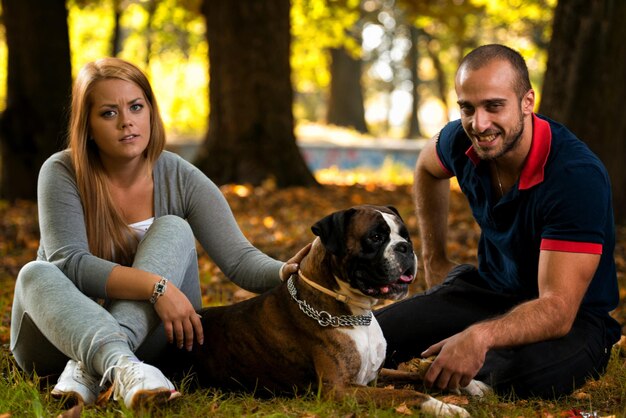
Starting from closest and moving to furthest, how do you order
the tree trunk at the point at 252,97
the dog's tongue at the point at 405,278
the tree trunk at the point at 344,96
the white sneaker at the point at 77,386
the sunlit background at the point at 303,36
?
the white sneaker at the point at 77,386 → the dog's tongue at the point at 405,278 → the tree trunk at the point at 252,97 → the sunlit background at the point at 303,36 → the tree trunk at the point at 344,96

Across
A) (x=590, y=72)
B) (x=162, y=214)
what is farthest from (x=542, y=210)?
(x=590, y=72)

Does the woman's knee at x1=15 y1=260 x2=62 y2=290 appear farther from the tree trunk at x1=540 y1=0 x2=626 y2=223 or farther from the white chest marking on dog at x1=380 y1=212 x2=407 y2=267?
the tree trunk at x1=540 y1=0 x2=626 y2=223

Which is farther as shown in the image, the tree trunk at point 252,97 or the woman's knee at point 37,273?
the tree trunk at point 252,97

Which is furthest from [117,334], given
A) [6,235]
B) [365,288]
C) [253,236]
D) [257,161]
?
[257,161]

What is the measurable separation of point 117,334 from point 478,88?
207 centimetres

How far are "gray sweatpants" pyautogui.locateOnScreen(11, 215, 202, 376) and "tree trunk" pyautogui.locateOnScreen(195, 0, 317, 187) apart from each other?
7473 millimetres

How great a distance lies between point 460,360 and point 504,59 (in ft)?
4.84

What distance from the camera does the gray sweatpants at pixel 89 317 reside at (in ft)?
12.0

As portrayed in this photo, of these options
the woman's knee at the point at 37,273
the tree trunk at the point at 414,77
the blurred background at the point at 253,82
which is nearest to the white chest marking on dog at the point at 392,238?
the woman's knee at the point at 37,273

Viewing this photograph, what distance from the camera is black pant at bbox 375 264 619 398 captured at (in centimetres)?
411

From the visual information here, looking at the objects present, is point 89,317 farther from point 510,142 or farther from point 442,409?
point 510,142

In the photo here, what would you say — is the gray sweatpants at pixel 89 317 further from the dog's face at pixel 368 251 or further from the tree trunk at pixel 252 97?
the tree trunk at pixel 252 97

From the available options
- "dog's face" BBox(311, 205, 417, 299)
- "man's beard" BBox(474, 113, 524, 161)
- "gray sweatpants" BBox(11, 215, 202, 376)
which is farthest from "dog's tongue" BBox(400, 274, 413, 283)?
"gray sweatpants" BBox(11, 215, 202, 376)

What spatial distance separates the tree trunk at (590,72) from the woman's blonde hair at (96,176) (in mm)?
5999
